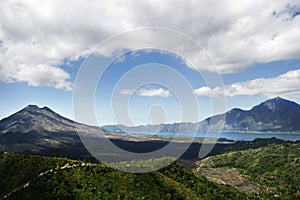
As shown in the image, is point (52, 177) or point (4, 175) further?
point (4, 175)

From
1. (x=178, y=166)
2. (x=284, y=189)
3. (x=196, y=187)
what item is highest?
(x=178, y=166)

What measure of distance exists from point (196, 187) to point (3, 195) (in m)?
68.2

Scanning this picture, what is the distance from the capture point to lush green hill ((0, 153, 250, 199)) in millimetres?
84688

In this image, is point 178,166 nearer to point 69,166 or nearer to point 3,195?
point 69,166

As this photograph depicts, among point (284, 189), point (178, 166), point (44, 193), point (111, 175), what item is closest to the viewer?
point (44, 193)

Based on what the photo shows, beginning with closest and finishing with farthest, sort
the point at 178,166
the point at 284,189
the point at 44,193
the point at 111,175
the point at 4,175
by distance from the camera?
1. the point at 44,193
2. the point at 111,175
3. the point at 4,175
4. the point at 178,166
5. the point at 284,189

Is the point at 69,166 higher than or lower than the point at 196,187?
higher

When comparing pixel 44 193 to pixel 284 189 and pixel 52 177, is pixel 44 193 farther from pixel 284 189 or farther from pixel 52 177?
pixel 284 189

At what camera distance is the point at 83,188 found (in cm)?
8531

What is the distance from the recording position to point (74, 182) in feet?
286

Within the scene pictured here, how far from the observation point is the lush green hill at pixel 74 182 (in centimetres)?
8469

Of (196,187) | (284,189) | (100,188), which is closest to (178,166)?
(196,187)

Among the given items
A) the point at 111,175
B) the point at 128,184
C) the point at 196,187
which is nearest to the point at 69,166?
the point at 111,175

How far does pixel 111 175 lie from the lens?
91.3m
